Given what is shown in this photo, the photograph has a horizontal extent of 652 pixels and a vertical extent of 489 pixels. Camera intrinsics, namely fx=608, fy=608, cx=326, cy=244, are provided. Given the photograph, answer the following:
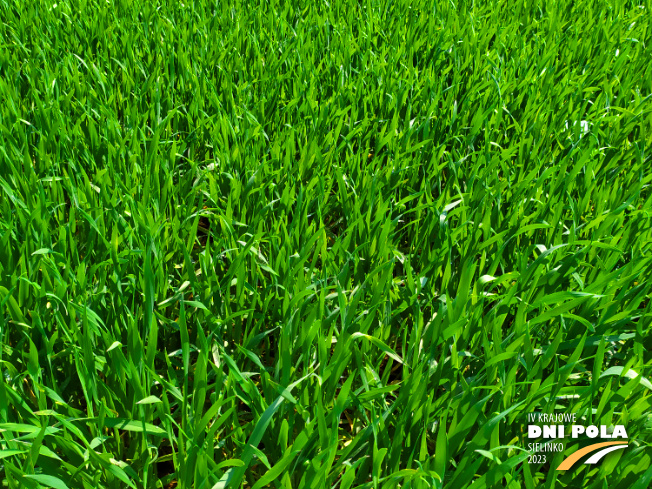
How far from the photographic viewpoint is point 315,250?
1475mm

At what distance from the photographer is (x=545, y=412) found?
1054 mm

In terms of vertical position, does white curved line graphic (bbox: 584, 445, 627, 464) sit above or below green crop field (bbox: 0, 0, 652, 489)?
below

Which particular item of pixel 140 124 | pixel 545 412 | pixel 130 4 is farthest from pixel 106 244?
pixel 130 4

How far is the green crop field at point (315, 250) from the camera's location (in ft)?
3.46

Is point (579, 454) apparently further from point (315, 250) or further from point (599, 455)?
point (315, 250)

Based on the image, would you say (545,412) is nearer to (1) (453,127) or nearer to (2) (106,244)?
(2) (106,244)

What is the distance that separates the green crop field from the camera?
1054 mm

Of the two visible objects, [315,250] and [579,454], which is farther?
[315,250]

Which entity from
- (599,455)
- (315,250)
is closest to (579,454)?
(599,455)

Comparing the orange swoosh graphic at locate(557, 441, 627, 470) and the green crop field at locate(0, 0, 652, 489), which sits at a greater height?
the green crop field at locate(0, 0, 652, 489)

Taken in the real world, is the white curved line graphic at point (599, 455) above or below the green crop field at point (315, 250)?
below

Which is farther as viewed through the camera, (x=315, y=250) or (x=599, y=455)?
(x=315, y=250)

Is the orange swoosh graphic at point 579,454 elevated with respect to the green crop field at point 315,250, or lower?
lower

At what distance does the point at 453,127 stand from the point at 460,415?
1.25 meters
